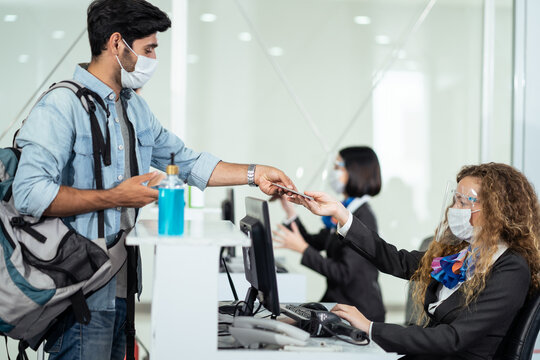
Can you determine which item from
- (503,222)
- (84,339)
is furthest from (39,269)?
(503,222)

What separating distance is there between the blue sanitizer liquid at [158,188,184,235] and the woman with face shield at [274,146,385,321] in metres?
1.49

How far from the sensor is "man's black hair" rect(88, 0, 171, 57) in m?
1.60

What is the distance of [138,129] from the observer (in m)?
1.70

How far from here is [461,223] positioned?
1.74 meters

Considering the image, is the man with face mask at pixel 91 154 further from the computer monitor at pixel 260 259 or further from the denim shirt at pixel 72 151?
the computer monitor at pixel 260 259

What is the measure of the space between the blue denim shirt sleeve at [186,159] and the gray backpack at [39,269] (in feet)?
1.68

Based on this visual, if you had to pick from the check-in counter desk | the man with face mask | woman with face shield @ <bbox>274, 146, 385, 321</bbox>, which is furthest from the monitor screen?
the check-in counter desk

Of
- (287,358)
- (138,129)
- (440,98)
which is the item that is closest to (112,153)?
(138,129)

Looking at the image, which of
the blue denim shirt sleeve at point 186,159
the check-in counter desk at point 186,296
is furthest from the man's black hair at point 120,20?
the check-in counter desk at point 186,296

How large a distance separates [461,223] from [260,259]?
648 millimetres

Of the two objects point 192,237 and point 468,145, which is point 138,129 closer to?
point 192,237

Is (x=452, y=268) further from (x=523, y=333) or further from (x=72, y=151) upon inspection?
(x=72, y=151)

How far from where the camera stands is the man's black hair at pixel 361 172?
3006 mm

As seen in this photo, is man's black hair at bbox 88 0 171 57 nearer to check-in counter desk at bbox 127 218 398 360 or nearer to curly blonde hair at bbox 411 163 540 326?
check-in counter desk at bbox 127 218 398 360
